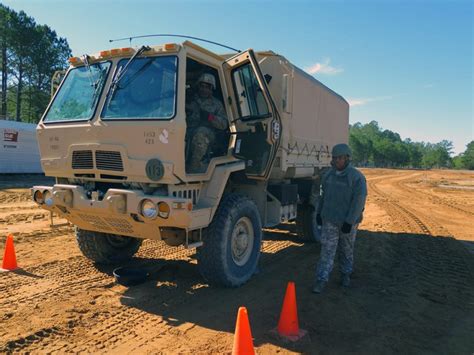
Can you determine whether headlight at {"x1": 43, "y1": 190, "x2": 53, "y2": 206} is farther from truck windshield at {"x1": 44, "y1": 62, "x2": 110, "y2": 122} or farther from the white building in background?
the white building in background

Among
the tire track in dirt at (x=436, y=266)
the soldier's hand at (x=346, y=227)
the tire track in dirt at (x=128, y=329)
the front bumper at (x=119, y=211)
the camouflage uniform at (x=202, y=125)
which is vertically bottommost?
the tire track in dirt at (x=128, y=329)

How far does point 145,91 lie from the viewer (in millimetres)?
4918

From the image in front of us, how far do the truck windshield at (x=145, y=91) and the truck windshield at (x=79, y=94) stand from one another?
0.28m

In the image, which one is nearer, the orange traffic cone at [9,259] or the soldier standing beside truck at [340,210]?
the soldier standing beside truck at [340,210]

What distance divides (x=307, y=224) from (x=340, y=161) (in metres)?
3.23

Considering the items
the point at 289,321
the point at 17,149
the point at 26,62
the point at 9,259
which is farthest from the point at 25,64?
the point at 289,321

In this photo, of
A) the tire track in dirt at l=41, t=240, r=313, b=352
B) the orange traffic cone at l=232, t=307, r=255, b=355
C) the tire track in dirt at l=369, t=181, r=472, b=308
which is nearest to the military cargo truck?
the tire track in dirt at l=41, t=240, r=313, b=352

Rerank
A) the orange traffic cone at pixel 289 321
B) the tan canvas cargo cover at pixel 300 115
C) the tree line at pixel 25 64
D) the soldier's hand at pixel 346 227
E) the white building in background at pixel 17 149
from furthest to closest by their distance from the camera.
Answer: the tree line at pixel 25 64 → the white building in background at pixel 17 149 → the tan canvas cargo cover at pixel 300 115 → the soldier's hand at pixel 346 227 → the orange traffic cone at pixel 289 321

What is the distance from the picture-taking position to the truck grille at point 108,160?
4.80 metres

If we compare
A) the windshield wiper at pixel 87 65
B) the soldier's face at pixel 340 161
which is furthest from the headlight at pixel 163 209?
the soldier's face at pixel 340 161

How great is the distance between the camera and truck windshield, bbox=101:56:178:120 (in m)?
4.75

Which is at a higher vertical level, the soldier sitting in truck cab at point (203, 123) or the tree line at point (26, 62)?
the tree line at point (26, 62)

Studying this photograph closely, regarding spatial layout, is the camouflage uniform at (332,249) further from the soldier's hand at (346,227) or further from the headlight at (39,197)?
the headlight at (39,197)

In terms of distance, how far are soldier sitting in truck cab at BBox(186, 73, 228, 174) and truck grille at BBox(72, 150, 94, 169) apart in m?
1.21
